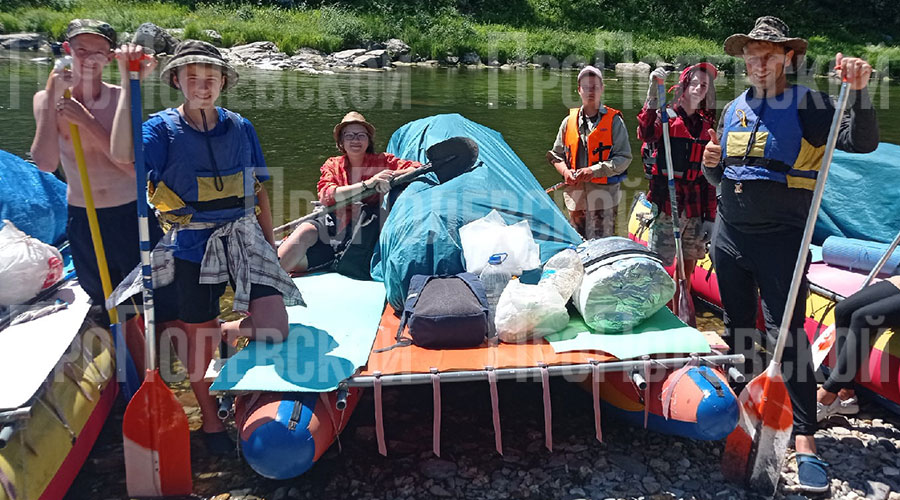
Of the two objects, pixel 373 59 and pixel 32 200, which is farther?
pixel 373 59

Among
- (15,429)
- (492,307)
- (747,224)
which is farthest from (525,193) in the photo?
(15,429)

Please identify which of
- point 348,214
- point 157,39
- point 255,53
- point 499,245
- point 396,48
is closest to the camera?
point 499,245

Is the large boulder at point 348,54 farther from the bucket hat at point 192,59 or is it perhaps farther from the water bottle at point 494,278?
the bucket hat at point 192,59

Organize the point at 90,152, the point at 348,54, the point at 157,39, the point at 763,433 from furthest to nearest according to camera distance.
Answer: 1. the point at 348,54
2. the point at 157,39
3. the point at 90,152
4. the point at 763,433

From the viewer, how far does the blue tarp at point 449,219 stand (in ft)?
13.6

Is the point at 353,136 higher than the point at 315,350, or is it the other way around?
the point at 353,136

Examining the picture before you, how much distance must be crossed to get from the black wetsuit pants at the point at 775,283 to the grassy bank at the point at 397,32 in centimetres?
2366

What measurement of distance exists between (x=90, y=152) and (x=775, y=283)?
3.29 meters

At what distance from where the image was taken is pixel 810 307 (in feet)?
14.5

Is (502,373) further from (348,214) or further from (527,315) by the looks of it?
(348,214)

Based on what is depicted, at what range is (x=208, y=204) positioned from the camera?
128 inches

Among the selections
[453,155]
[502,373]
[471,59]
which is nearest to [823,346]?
[502,373]

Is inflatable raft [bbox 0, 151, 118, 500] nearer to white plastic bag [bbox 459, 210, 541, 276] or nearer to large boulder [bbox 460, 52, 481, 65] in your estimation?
white plastic bag [bbox 459, 210, 541, 276]

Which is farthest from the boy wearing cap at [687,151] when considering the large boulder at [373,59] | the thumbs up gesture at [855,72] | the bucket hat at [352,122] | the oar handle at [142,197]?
the large boulder at [373,59]
